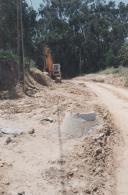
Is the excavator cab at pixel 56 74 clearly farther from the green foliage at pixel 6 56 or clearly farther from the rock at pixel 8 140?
the rock at pixel 8 140

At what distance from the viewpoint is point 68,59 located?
241 feet

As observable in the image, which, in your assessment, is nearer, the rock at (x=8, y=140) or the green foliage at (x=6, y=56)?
the rock at (x=8, y=140)

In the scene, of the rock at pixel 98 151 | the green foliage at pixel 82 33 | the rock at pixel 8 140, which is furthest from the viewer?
the green foliage at pixel 82 33

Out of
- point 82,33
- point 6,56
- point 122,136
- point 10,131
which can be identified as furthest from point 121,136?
point 82,33

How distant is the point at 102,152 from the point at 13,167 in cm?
288

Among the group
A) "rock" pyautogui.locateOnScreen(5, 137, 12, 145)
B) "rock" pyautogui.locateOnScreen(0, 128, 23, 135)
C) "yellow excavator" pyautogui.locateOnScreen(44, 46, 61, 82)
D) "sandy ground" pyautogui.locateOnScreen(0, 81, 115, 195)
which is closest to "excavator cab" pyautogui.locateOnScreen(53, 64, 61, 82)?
"yellow excavator" pyautogui.locateOnScreen(44, 46, 61, 82)

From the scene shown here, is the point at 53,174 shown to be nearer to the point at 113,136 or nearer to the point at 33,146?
the point at 33,146

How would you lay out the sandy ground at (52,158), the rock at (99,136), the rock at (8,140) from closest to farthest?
the sandy ground at (52,158)
the rock at (8,140)
the rock at (99,136)

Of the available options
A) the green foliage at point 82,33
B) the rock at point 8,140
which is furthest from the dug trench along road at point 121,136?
the green foliage at point 82,33

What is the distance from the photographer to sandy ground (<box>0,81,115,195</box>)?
1139 centimetres

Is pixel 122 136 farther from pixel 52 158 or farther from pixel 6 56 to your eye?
pixel 6 56

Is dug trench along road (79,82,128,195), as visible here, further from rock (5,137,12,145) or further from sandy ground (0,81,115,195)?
rock (5,137,12,145)

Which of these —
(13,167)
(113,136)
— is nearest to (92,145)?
(113,136)

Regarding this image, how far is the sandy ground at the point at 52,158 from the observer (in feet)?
37.4
